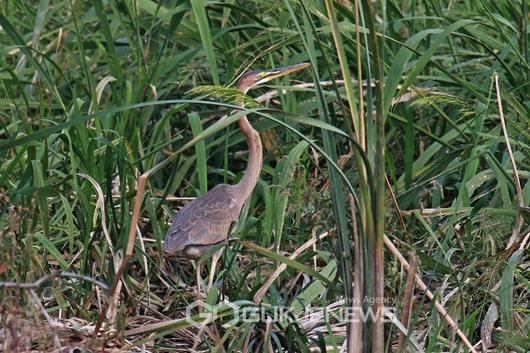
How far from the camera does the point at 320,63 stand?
5055 mm

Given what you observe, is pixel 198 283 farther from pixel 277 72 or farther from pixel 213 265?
pixel 277 72

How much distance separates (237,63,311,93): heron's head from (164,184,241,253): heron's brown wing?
45 centimetres

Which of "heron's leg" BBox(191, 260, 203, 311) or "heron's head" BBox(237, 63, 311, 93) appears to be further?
"heron's head" BBox(237, 63, 311, 93)

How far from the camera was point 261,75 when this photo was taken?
468 cm

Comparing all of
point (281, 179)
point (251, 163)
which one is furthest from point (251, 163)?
point (281, 179)

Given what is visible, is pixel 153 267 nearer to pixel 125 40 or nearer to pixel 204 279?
pixel 204 279

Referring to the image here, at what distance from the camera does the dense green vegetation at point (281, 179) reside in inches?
122

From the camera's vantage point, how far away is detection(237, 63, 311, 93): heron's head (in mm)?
4637

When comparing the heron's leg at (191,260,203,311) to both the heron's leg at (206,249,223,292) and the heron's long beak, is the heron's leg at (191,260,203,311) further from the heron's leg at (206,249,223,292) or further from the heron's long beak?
the heron's long beak

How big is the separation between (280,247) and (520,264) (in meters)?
0.82

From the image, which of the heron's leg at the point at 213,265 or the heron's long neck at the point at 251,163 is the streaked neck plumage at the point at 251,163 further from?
the heron's leg at the point at 213,265

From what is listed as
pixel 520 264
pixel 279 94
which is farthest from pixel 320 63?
pixel 520 264

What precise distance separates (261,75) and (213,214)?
0.72 meters

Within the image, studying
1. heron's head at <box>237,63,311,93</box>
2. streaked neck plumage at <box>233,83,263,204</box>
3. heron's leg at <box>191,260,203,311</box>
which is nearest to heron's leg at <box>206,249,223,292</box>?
heron's leg at <box>191,260,203,311</box>
